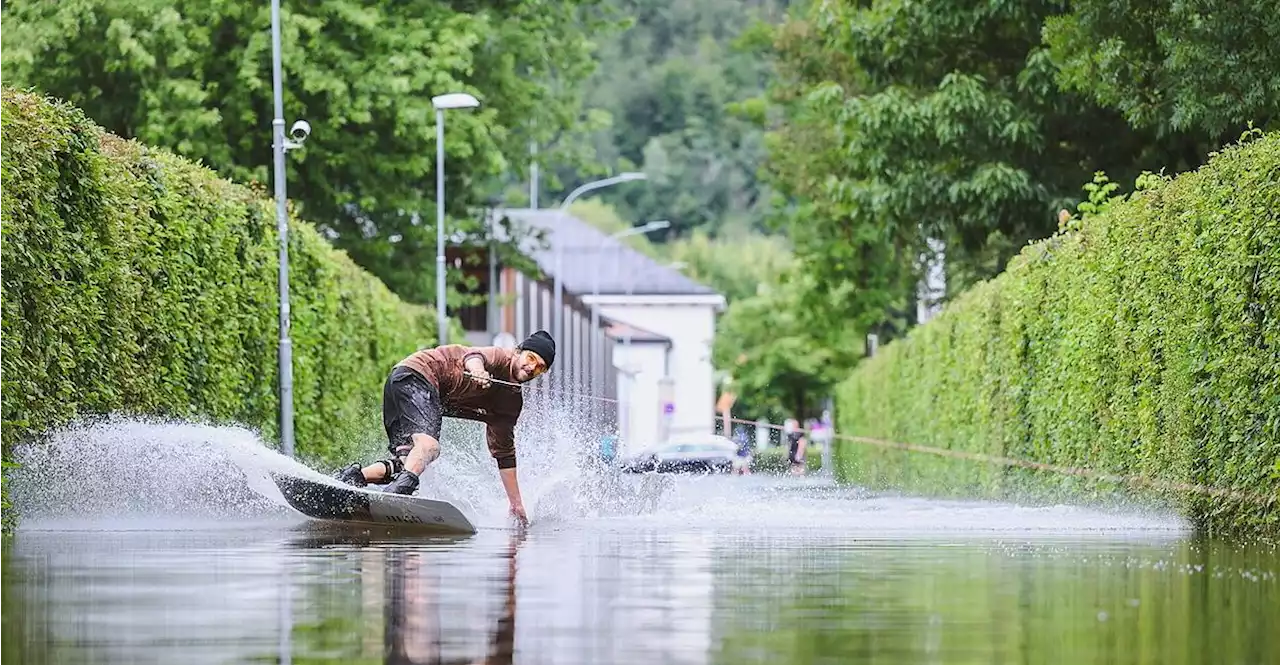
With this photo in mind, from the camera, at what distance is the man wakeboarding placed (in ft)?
58.3

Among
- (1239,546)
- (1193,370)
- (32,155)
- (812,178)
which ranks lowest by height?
(1239,546)

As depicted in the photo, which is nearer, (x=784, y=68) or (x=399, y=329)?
(x=399, y=329)

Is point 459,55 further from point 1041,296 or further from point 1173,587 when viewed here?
point 1173,587

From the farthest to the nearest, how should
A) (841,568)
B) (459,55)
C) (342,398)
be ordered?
(459,55), (342,398), (841,568)

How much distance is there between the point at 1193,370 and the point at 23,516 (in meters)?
9.30

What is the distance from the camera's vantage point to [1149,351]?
65.8ft

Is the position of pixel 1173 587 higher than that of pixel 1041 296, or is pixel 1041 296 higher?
pixel 1041 296

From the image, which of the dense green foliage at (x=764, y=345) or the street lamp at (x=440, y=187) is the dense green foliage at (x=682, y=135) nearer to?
the dense green foliage at (x=764, y=345)

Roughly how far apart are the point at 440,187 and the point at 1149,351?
85.8ft

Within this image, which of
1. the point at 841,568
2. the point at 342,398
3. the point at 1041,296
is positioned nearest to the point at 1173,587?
the point at 841,568

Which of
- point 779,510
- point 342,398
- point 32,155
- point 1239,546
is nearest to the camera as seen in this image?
point 1239,546

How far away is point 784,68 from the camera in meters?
53.1

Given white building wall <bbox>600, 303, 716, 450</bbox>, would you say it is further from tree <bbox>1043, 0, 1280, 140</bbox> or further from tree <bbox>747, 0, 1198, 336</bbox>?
tree <bbox>1043, 0, 1280, 140</bbox>

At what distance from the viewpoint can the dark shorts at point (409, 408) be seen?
17.9 metres
